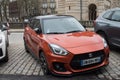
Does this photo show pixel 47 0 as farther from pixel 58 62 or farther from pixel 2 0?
pixel 58 62

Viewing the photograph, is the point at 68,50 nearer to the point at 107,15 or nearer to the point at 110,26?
the point at 110,26

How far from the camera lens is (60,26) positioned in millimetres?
8688

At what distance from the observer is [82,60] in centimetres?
717

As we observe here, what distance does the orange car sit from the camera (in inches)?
282

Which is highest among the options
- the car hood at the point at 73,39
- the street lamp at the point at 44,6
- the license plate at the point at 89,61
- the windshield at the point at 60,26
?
the windshield at the point at 60,26

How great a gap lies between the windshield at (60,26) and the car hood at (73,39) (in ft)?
1.06

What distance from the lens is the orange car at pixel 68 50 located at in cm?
717

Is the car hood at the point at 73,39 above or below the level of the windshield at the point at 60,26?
below

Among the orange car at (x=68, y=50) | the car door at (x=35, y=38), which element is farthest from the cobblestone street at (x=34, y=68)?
the car door at (x=35, y=38)

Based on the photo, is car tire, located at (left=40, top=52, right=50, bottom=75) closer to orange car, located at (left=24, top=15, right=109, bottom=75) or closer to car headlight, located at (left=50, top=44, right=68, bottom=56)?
orange car, located at (left=24, top=15, right=109, bottom=75)

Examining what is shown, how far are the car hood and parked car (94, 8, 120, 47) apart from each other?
1911mm

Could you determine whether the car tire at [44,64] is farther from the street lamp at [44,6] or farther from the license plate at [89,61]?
the street lamp at [44,6]

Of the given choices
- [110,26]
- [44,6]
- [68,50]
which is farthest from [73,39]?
[44,6]

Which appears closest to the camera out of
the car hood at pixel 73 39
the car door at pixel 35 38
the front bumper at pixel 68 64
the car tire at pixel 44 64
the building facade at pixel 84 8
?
A: the front bumper at pixel 68 64
